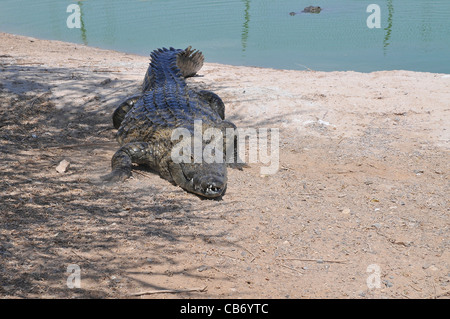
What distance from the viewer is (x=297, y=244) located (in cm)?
411

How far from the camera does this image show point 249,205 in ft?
15.5

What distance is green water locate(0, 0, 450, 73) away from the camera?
1175 cm

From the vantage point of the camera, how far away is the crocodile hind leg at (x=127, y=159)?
507cm

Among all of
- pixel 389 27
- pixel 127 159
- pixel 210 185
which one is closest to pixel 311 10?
pixel 389 27

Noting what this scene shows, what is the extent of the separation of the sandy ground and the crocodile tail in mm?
889

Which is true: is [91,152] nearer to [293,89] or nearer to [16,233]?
[16,233]

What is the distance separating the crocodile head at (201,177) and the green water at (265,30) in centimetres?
665

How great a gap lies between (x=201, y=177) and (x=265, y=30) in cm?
980

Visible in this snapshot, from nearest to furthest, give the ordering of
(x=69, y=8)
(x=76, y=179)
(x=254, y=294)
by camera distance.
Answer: (x=254, y=294) < (x=76, y=179) < (x=69, y=8)

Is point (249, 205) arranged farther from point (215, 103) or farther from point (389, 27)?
point (389, 27)

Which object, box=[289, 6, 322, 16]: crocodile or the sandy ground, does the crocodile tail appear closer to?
the sandy ground

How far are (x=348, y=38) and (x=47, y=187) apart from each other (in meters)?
10.1

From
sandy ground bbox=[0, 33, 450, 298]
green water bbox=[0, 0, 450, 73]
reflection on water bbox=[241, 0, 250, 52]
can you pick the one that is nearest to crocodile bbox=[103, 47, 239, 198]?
sandy ground bbox=[0, 33, 450, 298]

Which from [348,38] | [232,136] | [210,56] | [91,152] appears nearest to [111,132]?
[91,152]
